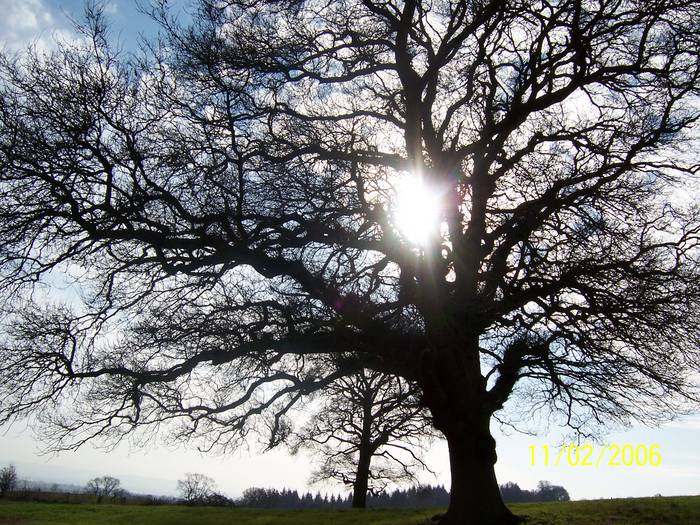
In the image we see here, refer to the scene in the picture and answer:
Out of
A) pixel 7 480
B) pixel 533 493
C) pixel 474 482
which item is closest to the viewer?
pixel 474 482

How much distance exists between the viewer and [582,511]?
1456cm

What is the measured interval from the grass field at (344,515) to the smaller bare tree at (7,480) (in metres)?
10.7

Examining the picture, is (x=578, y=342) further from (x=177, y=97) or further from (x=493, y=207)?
(x=177, y=97)

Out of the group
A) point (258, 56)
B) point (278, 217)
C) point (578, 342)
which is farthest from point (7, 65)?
point (578, 342)

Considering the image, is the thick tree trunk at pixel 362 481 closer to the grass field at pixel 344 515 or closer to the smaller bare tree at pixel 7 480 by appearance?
the grass field at pixel 344 515

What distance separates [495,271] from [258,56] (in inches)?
237

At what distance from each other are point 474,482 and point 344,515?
373 inches

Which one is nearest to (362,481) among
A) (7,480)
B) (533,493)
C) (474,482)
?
(474,482)

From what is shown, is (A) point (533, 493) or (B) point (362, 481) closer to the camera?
(B) point (362, 481)

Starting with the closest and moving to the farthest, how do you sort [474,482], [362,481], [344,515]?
[474,482] → [344,515] → [362,481]

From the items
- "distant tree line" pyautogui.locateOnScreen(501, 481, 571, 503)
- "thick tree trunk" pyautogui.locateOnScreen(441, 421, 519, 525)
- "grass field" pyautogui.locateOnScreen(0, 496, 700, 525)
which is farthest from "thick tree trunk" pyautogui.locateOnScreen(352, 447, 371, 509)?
"distant tree line" pyautogui.locateOnScreen(501, 481, 571, 503)

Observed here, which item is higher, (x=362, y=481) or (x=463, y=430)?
(x=463, y=430)

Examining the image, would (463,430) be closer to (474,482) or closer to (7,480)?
(474,482)

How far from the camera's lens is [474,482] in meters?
11.3
